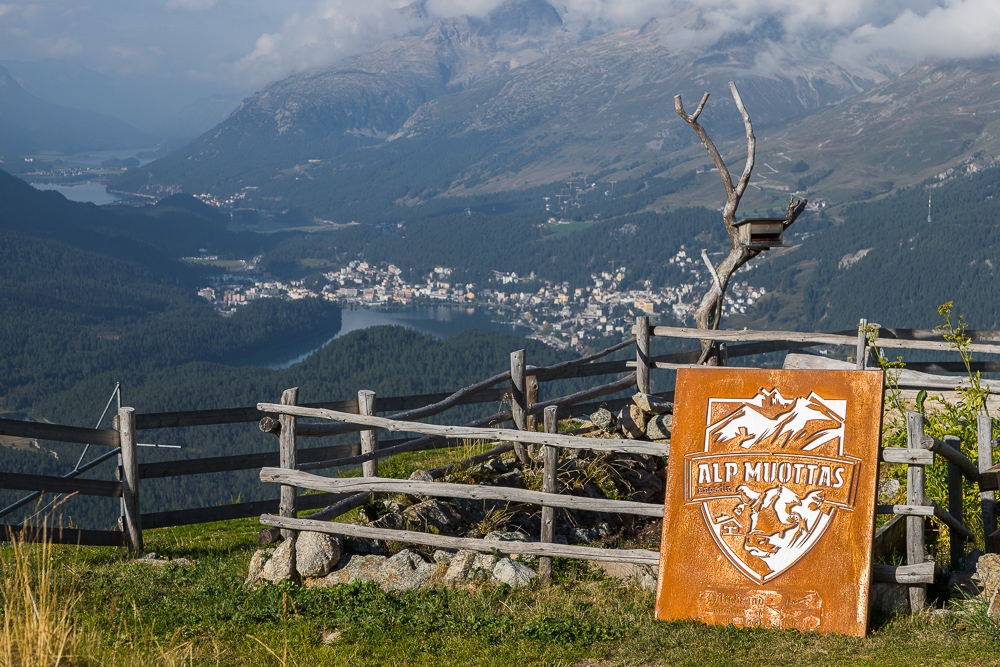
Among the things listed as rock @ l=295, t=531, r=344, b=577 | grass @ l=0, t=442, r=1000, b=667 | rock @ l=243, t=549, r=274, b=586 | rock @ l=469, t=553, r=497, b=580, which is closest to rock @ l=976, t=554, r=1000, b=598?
grass @ l=0, t=442, r=1000, b=667

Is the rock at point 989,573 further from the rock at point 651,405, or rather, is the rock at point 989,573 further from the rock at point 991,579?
the rock at point 651,405

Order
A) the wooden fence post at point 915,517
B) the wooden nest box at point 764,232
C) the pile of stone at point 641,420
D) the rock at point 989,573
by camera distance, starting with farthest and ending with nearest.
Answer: the pile of stone at point 641,420 → the wooden nest box at point 764,232 → the wooden fence post at point 915,517 → the rock at point 989,573

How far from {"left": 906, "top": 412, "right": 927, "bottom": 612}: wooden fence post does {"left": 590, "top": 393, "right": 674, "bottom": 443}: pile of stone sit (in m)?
4.28

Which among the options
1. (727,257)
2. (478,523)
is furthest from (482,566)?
(727,257)

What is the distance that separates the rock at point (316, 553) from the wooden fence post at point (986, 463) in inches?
215

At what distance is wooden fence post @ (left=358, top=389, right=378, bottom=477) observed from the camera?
861 centimetres

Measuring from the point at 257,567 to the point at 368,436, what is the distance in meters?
1.90

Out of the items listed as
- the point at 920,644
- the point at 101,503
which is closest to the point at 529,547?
the point at 920,644

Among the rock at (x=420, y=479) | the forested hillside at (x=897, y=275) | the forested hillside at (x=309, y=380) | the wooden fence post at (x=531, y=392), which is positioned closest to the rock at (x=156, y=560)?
the rock at (x=420, y=479)

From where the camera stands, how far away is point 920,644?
17.7ft

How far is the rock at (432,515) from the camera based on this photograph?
314 inches

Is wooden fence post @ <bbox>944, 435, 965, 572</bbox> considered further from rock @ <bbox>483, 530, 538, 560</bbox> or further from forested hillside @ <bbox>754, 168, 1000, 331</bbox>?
forested hillside @ <bbox>754, 168, 1000, 331</bbox>

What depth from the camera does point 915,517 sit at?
6.05 m

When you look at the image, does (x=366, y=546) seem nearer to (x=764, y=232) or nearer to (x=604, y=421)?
(x=604, y=421)
